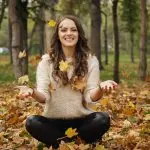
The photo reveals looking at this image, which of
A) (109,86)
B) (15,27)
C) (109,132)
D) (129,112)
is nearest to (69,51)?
(109,86)

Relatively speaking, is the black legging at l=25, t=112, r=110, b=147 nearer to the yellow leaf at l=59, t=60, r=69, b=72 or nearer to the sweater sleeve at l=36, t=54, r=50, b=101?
the sweater sleeve at l=36, t=54, r=50, b=101

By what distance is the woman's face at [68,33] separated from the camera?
4887 mm

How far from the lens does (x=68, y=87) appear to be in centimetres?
489

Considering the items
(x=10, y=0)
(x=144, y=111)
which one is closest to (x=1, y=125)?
(x=144, y=111)

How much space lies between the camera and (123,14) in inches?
1328

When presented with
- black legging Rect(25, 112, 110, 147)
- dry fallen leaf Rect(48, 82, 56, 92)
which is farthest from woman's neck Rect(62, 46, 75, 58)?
black legging Rect(25, 112, 110, 147)

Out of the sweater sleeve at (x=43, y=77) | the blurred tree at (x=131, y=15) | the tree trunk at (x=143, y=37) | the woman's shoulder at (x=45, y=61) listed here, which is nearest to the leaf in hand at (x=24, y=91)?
the sweater sleeve at (x=43, y=77)

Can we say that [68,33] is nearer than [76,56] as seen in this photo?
Yes

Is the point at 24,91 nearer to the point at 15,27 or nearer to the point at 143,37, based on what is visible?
the point at 15,27

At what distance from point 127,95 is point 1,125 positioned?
3.99 metres

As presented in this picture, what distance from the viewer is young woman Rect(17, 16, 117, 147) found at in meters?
4.86

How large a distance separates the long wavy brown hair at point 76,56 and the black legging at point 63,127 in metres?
0.45

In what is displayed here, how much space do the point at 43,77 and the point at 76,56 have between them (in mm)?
420

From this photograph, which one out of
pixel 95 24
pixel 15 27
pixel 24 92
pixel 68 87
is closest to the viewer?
pixel 24 92
